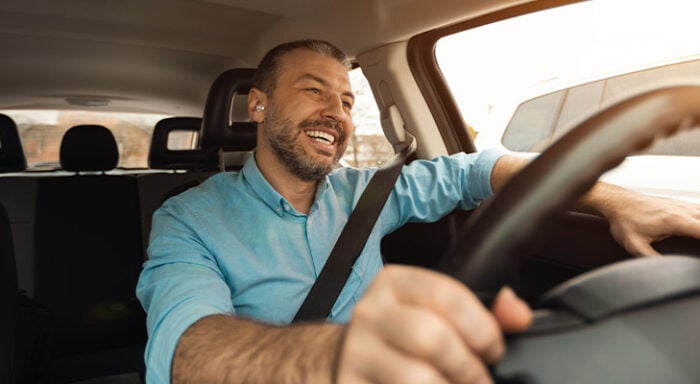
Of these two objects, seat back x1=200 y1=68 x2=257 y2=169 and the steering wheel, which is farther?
seat back x1=200 y1=68 x2=257 y2=169

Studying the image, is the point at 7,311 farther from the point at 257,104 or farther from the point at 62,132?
the point at 62,132

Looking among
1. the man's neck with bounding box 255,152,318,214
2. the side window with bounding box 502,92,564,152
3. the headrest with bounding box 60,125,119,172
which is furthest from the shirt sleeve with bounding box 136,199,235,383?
the headrest with bounding box 60,125,119,172

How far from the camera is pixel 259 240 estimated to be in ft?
4.29

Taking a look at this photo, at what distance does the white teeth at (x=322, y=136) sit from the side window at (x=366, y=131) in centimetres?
63

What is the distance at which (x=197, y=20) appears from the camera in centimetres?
244

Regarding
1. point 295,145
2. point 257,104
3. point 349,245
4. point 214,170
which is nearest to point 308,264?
point 349,245

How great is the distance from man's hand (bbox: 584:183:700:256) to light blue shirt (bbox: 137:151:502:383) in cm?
41

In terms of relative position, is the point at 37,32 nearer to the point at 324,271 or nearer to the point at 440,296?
the point at 324,271

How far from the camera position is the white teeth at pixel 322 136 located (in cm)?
158

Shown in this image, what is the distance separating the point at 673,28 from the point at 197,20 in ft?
6.53

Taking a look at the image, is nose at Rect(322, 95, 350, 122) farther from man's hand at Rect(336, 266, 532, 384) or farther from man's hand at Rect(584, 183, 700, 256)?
man's hand at Rect(336, 266, 532, 384)

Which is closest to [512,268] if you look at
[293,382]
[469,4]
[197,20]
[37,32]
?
[293,382]

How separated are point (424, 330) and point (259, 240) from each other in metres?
0.99

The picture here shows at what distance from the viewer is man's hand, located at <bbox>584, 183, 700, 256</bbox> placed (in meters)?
1.08
